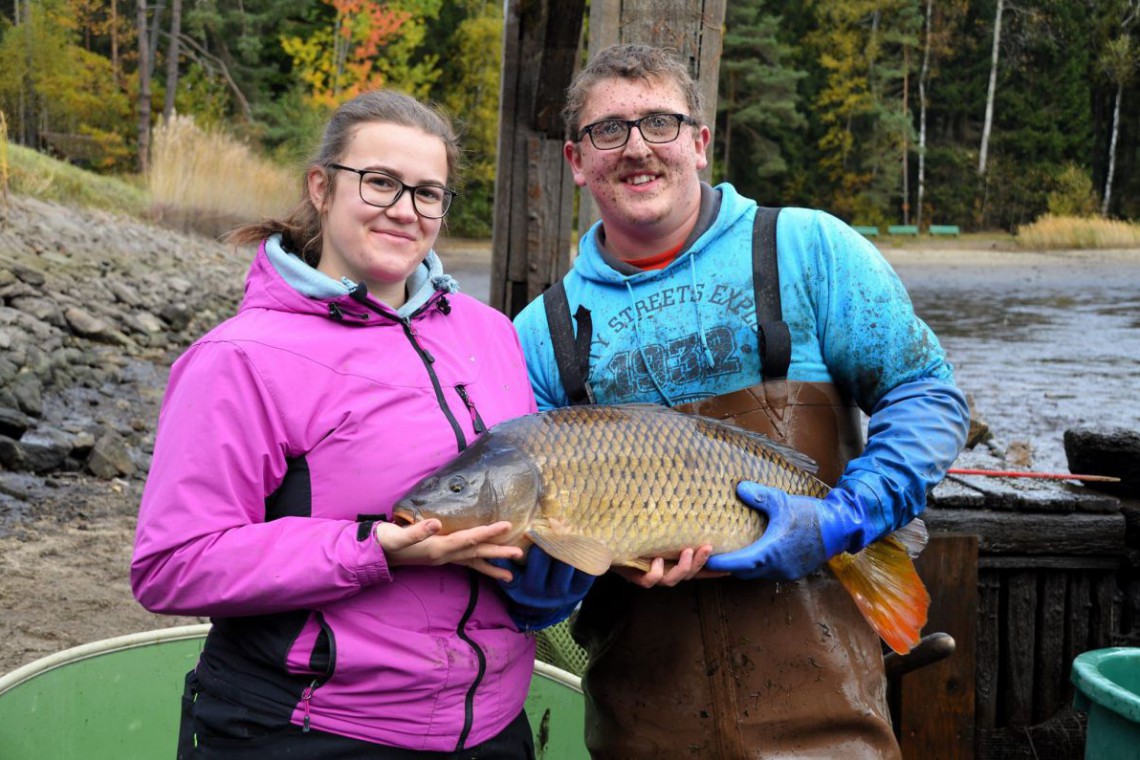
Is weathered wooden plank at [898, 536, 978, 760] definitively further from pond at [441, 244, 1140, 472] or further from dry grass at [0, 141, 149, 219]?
dry grass at [0, 141, 149, 219]

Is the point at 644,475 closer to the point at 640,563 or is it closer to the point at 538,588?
the point at 640,563

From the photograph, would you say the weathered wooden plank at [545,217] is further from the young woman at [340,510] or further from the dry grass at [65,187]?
the dry grass at [65,187]

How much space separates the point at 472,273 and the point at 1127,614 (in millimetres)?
24490

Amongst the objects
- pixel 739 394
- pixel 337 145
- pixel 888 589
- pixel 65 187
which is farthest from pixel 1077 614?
pixel 65 187

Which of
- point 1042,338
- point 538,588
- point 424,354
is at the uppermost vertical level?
point 424,354

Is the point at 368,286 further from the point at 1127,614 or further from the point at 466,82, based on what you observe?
the point at 466,82

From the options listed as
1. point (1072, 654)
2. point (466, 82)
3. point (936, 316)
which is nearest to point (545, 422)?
point (1072, 654)

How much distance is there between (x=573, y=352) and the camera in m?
2.98

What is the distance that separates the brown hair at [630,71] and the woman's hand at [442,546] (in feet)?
3.94

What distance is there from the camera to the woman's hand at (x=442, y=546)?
221 centimetres

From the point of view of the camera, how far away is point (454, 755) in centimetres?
236

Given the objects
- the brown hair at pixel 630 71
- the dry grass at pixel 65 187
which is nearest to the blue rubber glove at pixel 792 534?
the brown hair at pixel 630 71

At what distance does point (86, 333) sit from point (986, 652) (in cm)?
879

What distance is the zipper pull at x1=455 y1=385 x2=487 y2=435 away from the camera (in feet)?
8.27
